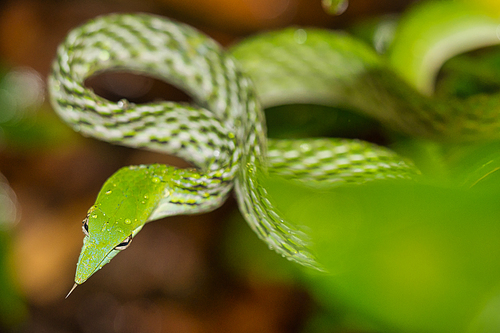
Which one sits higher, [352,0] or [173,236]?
[352,0]

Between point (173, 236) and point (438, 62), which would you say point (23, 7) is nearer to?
point (173, 236)

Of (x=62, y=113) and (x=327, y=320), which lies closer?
(x=62, y=113)

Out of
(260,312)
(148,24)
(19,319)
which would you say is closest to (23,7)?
(148,24)

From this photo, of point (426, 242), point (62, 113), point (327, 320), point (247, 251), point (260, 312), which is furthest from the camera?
point (260, 312)

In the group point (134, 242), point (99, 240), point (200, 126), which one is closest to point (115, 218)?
point (99, 240)

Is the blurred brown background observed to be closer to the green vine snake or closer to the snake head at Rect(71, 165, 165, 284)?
the green vine snake

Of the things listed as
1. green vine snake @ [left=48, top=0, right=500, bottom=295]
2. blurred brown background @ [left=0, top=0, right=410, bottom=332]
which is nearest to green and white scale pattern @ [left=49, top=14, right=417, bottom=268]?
green vine snake @ [left=48, top=0, right=500, bottom=295]

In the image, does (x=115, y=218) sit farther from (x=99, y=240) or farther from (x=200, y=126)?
(x=200, y=126)

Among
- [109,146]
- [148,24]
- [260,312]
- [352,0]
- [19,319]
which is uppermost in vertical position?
[352,0]
